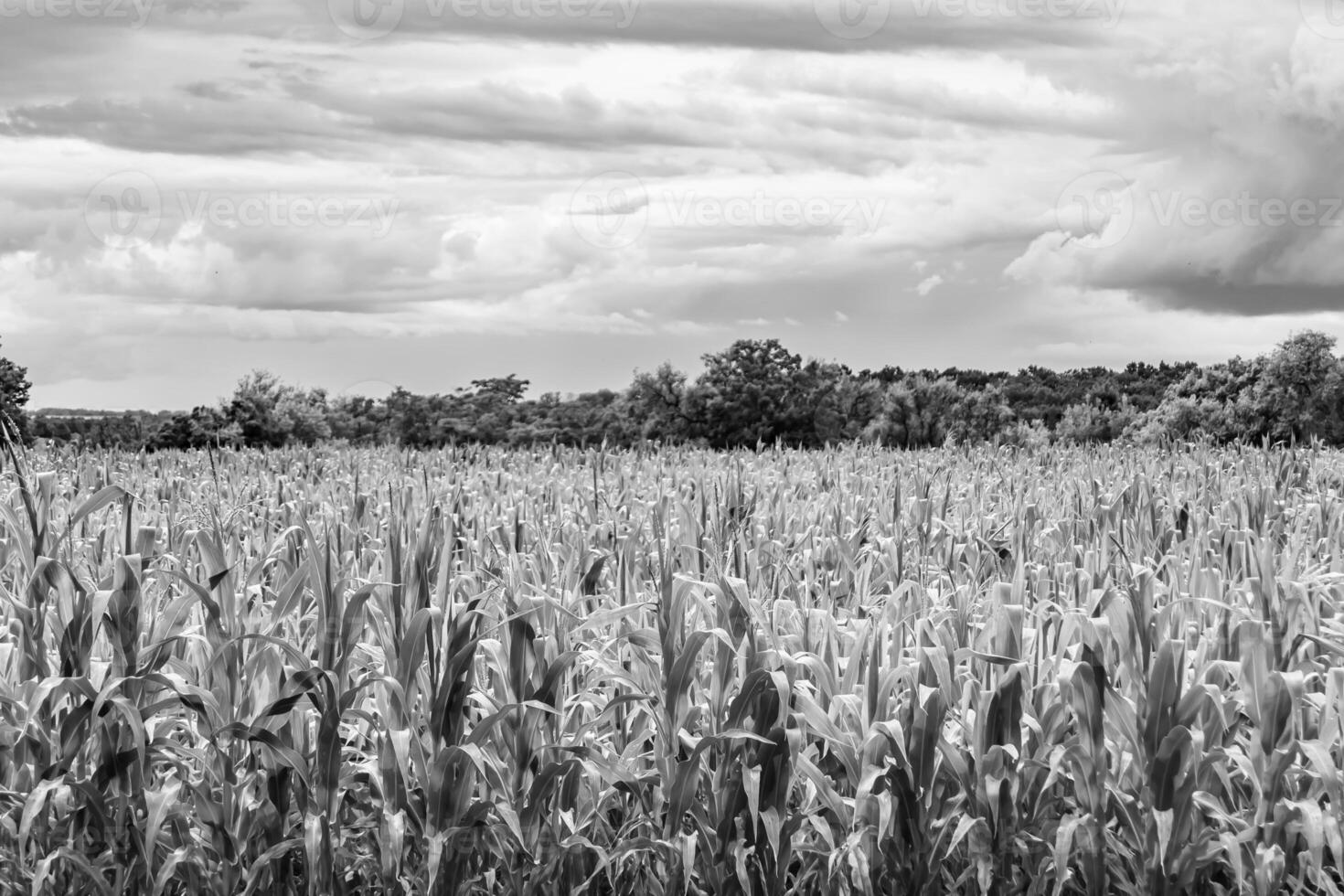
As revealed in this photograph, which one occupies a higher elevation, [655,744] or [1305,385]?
[1305,385]

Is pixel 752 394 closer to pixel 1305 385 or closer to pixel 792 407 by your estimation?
pixel 792 407

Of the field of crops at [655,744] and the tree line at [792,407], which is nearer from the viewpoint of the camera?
the field of crops at [655,744]

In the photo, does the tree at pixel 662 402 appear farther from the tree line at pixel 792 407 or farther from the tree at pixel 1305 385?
the tree at pixel 1305 385

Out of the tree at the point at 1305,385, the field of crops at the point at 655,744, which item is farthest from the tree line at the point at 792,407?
the field of crops at the point at 655,744

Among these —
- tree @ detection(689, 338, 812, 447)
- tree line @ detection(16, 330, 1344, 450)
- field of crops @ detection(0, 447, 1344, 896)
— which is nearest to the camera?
field of crops @ detection(0, 447, 1344, 896)

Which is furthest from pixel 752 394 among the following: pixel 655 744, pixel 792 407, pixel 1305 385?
pixel 655 744

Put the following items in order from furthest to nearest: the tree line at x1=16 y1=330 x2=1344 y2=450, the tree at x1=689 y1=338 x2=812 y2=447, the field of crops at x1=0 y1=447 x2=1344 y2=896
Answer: the tree at x1=689 y1=338 x2=812 y2=447 < the tree line at x1=16 y1=330 x2=1344 y2=450 < the field of crops at x1=0 y1=447 x2=1344 y2=896

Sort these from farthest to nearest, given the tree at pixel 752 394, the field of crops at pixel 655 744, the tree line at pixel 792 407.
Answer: the tree at pixel 752 394 → the tree line at pixel 792 407 → the field of crops at pixel 655 744

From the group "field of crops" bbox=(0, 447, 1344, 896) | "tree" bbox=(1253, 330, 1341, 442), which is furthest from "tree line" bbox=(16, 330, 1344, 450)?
"field of crops" bbox=(0, 447, 1344, 896)

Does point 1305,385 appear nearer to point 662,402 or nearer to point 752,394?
point 752,394

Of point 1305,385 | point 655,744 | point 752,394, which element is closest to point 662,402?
point 752,394

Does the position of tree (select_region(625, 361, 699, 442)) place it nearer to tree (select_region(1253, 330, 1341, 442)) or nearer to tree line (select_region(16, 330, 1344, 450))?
tree line (select_region(16, 330, 1344, 450))

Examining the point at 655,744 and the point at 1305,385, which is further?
the point at 1305,385

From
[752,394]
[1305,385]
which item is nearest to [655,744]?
[752,394]
